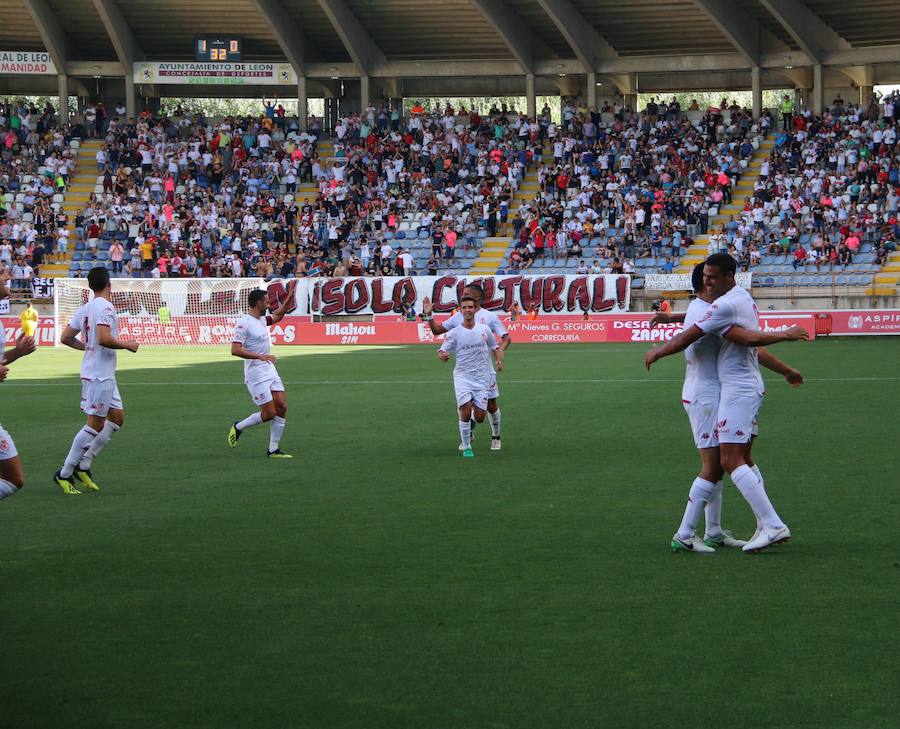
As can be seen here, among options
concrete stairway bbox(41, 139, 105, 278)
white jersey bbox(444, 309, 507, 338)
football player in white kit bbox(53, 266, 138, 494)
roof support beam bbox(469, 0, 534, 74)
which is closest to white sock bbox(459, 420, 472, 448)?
white jersey bbox(444, 309, 507, 338)

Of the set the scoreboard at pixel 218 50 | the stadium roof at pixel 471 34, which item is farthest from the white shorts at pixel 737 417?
the scoreboard at pixel 218 50

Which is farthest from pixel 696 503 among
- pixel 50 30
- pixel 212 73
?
pixel 50 30

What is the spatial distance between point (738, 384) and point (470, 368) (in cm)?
638

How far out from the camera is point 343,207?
5212cm

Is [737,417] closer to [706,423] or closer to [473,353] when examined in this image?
[706,423]

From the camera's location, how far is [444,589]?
315 inches

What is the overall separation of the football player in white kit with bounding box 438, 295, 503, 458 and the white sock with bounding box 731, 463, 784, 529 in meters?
6.23

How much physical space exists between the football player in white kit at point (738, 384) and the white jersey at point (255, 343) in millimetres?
7427

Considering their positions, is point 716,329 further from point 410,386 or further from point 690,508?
point 410,386

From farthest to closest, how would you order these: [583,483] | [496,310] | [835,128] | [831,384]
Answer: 1. [835,128]
2. [496,310]
3. [831,384]
4. [583,483]

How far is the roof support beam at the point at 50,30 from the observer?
5375 centimetres

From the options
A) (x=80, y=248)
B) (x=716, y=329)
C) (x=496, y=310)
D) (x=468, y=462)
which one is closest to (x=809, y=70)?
(x=496, y=310)

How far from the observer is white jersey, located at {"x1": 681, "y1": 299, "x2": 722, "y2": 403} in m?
9.02

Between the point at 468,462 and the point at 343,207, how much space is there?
127 ft
